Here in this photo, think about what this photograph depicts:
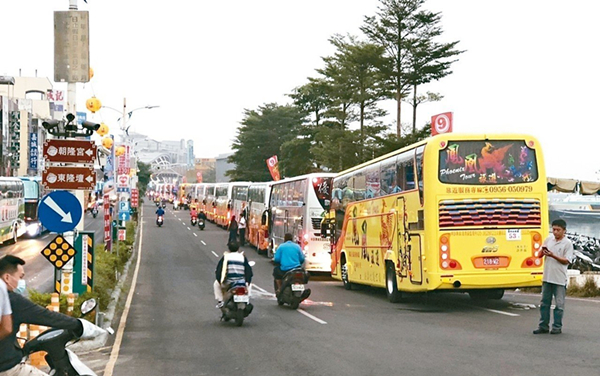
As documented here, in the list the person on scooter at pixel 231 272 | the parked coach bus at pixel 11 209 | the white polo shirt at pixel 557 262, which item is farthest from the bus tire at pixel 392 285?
the parked coach bus at pixel 11 209

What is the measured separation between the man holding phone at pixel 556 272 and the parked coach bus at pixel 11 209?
31926mm

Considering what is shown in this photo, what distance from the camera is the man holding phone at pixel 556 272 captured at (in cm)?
1262

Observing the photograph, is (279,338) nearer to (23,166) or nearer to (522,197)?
(522,197)

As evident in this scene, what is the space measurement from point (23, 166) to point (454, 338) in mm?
85600

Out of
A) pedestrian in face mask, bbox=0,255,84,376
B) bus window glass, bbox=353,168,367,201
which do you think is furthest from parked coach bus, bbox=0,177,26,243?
pedestrian in face mask, bbox=0,255,84,376

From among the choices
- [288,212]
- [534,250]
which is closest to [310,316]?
[534,250]

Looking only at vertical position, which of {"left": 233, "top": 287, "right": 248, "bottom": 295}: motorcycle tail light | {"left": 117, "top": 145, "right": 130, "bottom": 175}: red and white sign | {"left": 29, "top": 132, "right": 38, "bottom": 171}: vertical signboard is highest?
{"left": 29, "top": 132, "right": 38, "bottom": 171}: vertical signboard

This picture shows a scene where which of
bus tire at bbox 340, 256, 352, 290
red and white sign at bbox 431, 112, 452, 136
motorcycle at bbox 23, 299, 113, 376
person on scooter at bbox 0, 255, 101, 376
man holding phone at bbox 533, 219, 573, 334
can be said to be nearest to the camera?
person on scooter at bbox 0, 255, 101, 376

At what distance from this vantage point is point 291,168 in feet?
243

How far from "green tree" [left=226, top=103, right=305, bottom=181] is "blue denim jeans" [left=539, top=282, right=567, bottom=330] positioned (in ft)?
242

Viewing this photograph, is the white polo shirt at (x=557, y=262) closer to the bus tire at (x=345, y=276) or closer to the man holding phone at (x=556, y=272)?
the man holding phone at (x=556, y=272)

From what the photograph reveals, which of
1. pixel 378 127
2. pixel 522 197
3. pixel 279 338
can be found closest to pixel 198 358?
pixel 279 338

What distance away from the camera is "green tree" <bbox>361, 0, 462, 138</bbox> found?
48219 mm

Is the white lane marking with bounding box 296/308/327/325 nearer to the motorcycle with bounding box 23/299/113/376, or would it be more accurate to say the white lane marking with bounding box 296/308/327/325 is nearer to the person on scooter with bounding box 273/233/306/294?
the person on scooter with bounding box 273/233/306/294
